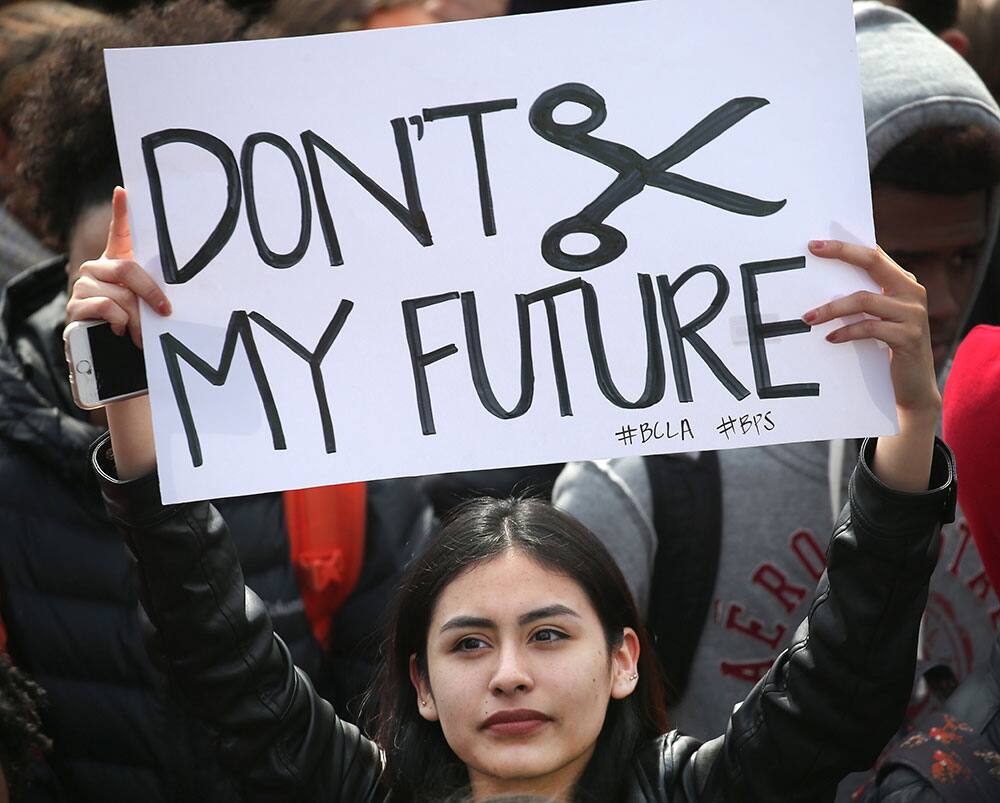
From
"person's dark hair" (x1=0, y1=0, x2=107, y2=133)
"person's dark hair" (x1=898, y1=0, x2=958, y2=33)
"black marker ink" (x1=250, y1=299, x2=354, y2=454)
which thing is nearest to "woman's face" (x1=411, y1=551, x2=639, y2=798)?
"black marker ink" (x1=250, y1=299, x2=354, y2=454)

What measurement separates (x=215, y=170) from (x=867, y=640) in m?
1.07

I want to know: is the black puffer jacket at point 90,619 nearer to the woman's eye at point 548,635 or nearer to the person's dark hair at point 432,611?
the person's dark hair at point 432,611

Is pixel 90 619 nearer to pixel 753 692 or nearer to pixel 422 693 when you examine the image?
pixel 422 693

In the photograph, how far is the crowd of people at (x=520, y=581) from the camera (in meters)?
2.03

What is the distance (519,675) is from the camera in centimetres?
208

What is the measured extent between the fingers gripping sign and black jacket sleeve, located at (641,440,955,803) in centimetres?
11

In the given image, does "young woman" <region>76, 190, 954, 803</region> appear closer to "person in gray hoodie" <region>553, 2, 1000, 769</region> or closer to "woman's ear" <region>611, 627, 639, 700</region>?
"woman's ear" <region>611, 627, 639, 700</region>

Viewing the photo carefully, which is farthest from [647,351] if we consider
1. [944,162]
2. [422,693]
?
[944,162]

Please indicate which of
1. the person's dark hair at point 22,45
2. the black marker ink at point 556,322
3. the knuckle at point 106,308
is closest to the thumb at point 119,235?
→ the knuckle at point 106,308

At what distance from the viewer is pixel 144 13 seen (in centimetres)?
296

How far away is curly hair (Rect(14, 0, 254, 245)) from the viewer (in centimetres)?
276

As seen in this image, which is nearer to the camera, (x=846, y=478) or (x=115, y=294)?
(x=115, y=294)

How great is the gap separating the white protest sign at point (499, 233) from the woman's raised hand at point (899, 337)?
0.09ft

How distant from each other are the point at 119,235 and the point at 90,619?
812 millimetres
